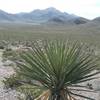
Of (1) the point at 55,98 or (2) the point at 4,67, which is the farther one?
(2) the point at 4,67

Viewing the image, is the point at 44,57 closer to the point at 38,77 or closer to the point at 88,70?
the point at 38,77

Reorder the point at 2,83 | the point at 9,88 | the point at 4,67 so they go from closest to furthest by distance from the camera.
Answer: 1. the point at 9,88
2. the point at 2,83
3. the point at 4,67

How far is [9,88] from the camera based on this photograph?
545 inches

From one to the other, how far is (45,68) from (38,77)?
0.21 m

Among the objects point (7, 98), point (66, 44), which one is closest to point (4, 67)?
point (7, 98)

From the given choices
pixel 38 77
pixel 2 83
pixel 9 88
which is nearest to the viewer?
pixel 38 77

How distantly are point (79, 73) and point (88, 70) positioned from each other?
190 mm

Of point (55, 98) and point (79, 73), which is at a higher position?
point (79, 73)

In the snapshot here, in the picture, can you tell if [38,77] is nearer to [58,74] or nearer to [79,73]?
[58,74]

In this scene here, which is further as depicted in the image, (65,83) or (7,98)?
(7,98)

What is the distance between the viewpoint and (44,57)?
6.27 m

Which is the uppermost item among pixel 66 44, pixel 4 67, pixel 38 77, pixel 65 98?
pixel 4 67

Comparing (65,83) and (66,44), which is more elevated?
(66,44)

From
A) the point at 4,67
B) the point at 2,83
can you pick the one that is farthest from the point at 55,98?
the point at 4,67
